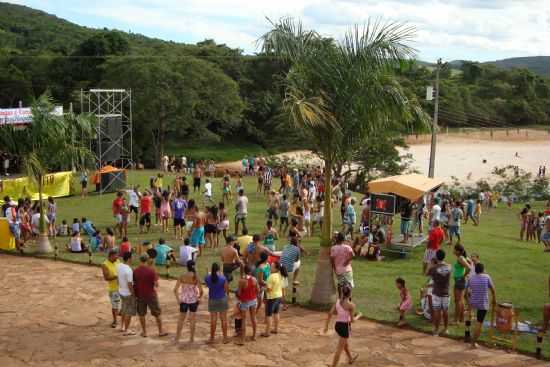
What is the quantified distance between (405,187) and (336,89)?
17.0 ft

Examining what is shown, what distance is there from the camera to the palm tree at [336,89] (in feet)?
39.9

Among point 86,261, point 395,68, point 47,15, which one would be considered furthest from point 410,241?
point 47,15

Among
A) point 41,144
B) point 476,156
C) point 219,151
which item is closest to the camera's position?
point 41,144

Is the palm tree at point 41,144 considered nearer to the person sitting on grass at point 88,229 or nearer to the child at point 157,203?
the person sitting on grass at point 88,229

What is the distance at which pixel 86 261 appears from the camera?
16.1 metres

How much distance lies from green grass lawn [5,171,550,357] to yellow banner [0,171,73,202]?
107 inches

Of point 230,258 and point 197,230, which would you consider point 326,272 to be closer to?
point 230,258

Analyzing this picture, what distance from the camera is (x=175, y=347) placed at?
33.9 ft

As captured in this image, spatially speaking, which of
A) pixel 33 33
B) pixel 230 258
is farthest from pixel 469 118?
pixel 230 258

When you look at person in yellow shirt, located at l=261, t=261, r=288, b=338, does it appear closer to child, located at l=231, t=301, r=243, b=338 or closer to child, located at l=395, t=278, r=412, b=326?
child, located at l=231, t=301, r=243, b=338

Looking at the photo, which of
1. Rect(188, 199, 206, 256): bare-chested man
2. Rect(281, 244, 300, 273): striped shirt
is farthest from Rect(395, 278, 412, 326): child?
Rect(188, 199, 206, 256): bare-chested man

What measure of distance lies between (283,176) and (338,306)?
17378 mm

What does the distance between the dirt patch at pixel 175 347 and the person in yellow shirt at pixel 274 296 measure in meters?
0.21

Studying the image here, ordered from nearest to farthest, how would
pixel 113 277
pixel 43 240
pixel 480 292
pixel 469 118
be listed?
1. pixel 480 292
2. pixel 113 277
3. pixel 43 240
4. pixel 469 118
